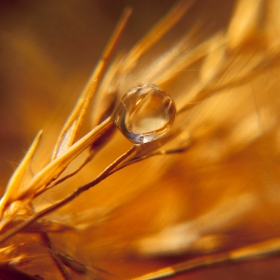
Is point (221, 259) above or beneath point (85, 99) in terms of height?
beneath

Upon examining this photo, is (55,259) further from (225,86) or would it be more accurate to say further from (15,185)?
(225,86)

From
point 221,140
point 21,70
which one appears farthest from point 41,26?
point 221,140

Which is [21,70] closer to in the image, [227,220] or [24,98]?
[24,98]

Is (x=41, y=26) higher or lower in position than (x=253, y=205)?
higher

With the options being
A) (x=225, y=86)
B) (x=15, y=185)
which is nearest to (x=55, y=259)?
(x=15, y=185)

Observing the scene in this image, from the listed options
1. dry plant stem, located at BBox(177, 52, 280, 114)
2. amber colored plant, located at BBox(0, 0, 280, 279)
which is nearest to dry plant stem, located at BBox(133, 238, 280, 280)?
amber colored plant, located at BBox(0, 0, 280, 279)
